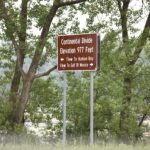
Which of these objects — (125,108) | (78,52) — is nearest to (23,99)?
(125,108)

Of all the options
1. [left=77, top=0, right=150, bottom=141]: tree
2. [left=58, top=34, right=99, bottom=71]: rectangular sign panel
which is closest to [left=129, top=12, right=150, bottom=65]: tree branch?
[left=77, top=0, right=150, bottom=141]: tree

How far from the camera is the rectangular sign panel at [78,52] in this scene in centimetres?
1310

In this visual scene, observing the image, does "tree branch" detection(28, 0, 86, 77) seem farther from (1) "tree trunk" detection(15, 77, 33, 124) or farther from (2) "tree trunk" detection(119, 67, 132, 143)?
(2) "tree trunk" detection(119, 67, 132, 143)

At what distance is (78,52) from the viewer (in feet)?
44.0

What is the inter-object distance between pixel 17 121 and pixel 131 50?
5452 millimetres

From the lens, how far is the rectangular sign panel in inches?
516

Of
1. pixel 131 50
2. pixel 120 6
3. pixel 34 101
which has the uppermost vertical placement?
pixel 120 6

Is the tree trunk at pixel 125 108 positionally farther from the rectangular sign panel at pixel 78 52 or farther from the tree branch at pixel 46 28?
the rectangular sign panel at pixel 78 52

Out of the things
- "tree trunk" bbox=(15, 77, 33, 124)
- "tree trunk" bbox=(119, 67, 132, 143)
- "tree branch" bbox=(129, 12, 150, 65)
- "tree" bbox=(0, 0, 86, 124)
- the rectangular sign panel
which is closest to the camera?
the rectangular sign panel

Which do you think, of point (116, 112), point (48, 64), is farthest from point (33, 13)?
point (116, 112)

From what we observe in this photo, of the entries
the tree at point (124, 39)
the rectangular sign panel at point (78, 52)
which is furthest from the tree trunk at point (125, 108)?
the rectangular sign panel at point (78, 52)

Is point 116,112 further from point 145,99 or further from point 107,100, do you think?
point 145,99

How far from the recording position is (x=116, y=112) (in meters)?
23.9

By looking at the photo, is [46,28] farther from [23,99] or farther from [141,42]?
[141,42]
